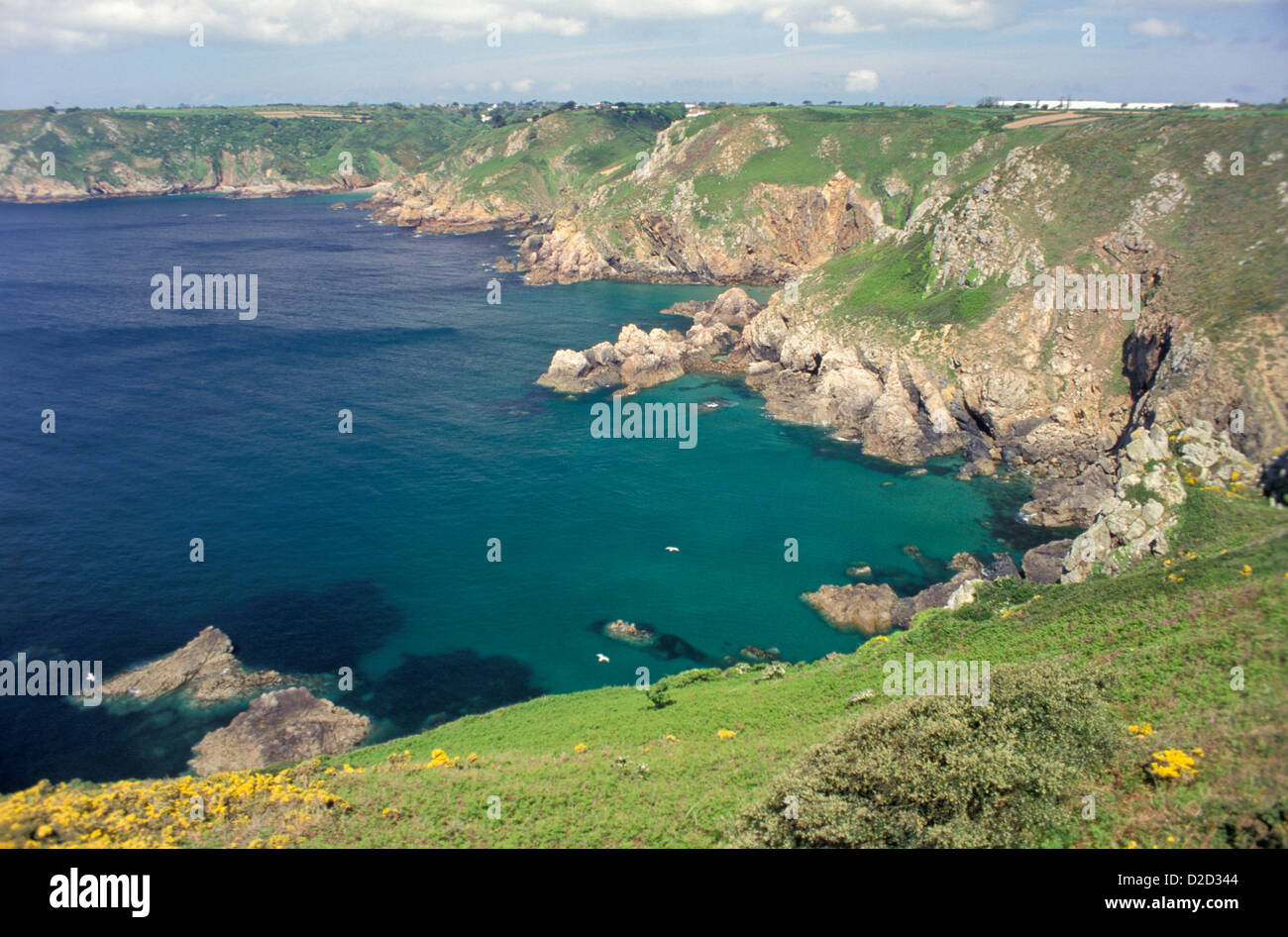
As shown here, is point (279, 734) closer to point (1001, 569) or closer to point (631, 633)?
point (631, 633)

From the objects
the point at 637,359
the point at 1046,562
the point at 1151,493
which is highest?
the point at 637,359

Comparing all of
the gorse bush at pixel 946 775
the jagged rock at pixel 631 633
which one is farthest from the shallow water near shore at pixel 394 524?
the gorse bush at pixel 946 775

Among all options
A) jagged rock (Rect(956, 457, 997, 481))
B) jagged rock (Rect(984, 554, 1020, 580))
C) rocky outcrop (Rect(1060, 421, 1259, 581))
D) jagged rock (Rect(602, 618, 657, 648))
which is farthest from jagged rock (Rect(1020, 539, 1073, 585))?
jagged rock (Rect(602, 618, 657, 648))

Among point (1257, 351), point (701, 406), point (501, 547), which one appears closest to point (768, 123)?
point (701, 406)

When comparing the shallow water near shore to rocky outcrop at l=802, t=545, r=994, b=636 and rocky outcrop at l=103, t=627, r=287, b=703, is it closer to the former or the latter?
rocky outcrop at l=103, t=627, r=287, b=703

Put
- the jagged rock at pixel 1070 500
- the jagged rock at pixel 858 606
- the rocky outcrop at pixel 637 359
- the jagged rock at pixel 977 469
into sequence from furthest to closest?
the rocky outcrop at pixel 637 359, the jagged rock at pixel 977 469, the jagged rock at pixel 1070 500, the jagged rock at pixel 858 606

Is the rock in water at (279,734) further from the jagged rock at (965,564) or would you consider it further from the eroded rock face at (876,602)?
the jagged rock at (965,564)

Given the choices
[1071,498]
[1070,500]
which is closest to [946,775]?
[1070,500]
